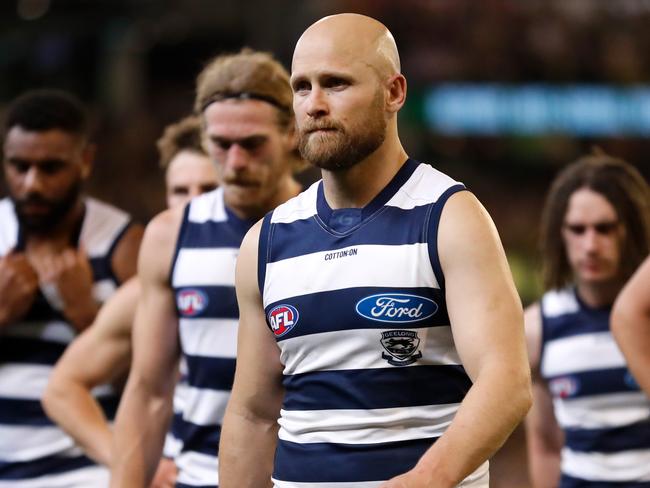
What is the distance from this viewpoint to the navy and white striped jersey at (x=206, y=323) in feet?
14.1

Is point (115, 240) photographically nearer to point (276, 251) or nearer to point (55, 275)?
point (55, 275)

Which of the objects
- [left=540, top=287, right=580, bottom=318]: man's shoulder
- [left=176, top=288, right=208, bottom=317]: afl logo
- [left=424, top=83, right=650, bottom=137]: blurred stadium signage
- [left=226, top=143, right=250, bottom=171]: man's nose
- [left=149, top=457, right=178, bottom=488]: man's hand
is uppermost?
[left=424, top=83, right=650, bottom=137]: blurred stadium signage

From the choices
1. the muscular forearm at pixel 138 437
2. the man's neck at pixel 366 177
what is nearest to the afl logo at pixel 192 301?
the muscular forearm at pixel 138 437

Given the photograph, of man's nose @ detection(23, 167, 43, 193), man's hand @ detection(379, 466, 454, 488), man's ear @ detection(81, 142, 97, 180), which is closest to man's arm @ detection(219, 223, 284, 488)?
man's hand @ detection(379, 466, 454, 488)

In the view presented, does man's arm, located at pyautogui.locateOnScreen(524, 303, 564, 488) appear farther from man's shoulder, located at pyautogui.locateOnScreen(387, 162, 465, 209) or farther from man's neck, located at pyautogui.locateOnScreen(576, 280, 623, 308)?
man's shoulder, located at pyautogui.locateOnScreen(387, 162, 465, 209)

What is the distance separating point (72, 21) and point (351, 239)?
43.2ft

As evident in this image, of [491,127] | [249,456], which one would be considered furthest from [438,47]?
[249,456]

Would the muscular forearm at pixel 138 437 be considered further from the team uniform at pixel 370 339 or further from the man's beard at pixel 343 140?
the man's beard at pixel 343 140

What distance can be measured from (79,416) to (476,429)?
2272 millimetres

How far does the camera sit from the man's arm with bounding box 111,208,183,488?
173 inches

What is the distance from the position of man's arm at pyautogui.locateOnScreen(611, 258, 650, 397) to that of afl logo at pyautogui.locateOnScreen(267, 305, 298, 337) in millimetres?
1530

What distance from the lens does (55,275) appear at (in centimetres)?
499

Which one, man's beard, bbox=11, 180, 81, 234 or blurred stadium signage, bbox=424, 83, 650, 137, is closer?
man's beard, bbox=11, 180, 81, 234

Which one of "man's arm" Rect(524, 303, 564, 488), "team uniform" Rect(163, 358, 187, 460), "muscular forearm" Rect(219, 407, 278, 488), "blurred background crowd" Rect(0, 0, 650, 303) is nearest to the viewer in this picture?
"muscular forearm" Rect(219, 407, 278, 488)
